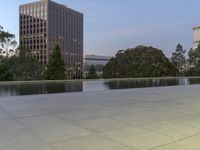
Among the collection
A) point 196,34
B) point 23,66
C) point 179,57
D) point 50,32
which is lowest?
point 23,66

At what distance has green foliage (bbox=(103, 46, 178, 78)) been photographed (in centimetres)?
3553

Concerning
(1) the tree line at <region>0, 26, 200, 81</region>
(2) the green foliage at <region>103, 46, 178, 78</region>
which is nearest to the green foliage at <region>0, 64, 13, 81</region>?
(1) the tree line at <region>0, 26, 200, 81</region>

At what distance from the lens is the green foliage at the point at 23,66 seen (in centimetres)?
2753

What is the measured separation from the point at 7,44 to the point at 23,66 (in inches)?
132

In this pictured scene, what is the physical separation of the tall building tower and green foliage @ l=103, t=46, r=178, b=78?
43317mm

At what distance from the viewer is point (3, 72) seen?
22.8 metres

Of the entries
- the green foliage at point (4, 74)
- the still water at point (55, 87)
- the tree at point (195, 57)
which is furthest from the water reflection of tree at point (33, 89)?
the tree at point (195, 57)

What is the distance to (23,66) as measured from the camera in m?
28.0

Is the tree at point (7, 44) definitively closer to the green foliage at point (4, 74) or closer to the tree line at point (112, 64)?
the tree line at point (112, 64)

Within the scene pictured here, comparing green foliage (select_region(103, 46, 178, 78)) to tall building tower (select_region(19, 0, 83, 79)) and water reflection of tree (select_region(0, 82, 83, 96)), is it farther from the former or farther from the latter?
tall building tower (select_region(19, 0, 83, 79))

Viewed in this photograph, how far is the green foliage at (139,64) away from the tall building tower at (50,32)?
4332cm

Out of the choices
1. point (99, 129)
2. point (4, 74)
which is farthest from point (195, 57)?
point (99, 129)

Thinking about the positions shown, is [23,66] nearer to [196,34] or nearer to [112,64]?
[112,64]

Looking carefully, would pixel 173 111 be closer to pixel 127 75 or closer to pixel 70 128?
pixel 70 128
